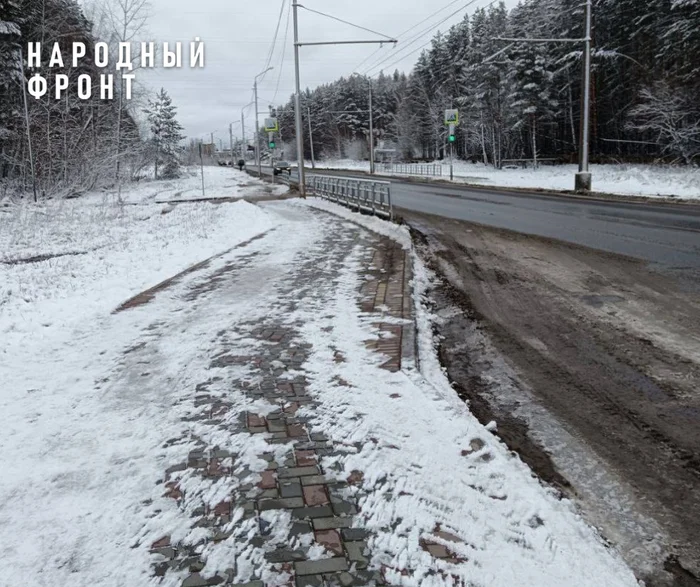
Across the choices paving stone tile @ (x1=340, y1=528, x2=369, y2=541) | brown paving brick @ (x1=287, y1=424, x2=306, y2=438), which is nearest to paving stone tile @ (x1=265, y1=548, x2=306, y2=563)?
paving stone tile @ (x1=340, y1=528, x2=369, y2=541)

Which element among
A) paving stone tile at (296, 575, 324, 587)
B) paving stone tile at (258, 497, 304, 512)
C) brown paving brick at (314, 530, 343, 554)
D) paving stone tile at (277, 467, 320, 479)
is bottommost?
paving stone tile at (296, 575, 324, 587)

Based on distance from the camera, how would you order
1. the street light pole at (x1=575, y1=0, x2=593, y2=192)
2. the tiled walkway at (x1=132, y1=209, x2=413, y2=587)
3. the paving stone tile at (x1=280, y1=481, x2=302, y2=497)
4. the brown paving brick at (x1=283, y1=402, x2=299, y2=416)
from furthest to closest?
the street light pole at (x1=575, y1=0, x2=593, y2=192)
the brown paving brick at (x1=283, y1=402, x2=299, y2=416)
the paving stone tile at (x1=280, y1=481, x2=302, y2=497)
the tiled walkway at (x1=132, y1=209, x2=413, y2=587)

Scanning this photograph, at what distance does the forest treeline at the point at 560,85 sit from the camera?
3669 cm

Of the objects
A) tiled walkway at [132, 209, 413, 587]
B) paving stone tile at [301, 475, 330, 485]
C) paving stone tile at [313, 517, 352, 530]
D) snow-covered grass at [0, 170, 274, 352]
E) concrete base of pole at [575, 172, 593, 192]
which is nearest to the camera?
tiled walkway at [132, 209, 413, 587]

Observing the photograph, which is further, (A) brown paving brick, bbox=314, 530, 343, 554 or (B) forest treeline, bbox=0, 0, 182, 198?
(B) forest treeline, bbox=0, 0, 182, 198

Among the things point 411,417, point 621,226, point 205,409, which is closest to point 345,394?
point 411,417

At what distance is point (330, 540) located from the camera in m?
2.91

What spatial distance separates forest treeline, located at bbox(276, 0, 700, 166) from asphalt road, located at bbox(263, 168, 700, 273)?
19.9 feet

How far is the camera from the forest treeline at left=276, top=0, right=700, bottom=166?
3669 cm

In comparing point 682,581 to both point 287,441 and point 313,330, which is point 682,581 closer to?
point 287,441

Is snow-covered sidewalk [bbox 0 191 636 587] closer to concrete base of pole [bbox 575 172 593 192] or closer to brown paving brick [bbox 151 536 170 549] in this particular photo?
brown paving brick [bbox 151 536 170 549]

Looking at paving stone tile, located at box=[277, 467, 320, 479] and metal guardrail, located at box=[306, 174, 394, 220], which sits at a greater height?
Answer: metal guardrail, located at box=[306, 174, 394, 220]

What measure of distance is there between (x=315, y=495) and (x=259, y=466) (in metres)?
0.48

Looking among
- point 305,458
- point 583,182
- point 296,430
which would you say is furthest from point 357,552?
point 583,182
